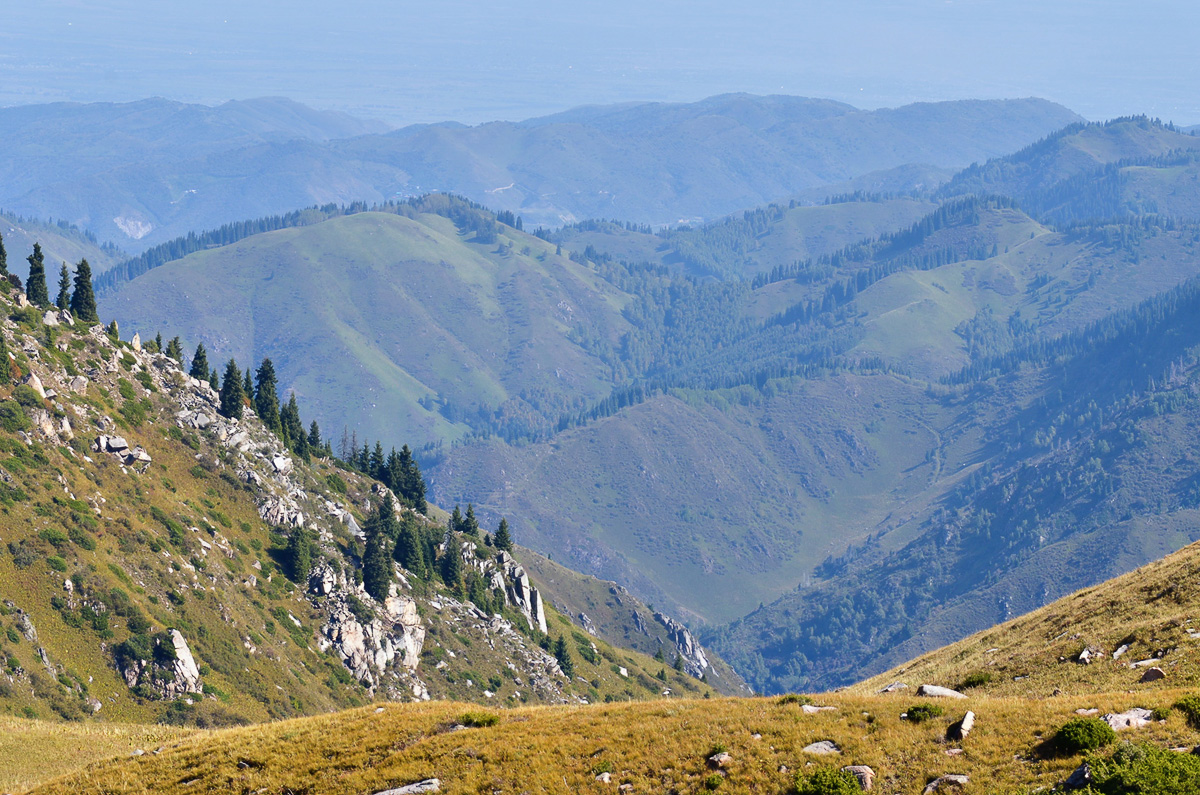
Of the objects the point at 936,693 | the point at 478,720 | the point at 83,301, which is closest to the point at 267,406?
the point at 83,301

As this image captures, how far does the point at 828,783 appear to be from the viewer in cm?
3403

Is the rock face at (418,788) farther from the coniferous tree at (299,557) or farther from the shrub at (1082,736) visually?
the coniferous tree at (299,557)

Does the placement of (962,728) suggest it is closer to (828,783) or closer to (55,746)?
(828,783)

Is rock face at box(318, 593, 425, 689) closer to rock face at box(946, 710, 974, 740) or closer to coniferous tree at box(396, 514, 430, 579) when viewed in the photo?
coniferous tree at box(396, 514, 430, 579)

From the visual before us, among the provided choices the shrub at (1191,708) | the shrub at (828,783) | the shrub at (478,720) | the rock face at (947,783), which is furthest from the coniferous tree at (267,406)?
the shrub at (1191,708)

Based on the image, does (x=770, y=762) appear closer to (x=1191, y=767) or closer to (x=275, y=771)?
(x=1191, y=767)

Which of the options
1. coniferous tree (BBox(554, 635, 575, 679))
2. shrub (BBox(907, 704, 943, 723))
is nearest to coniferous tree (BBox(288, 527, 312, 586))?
coniferous tree (BBox(554, 635, 575, 679))

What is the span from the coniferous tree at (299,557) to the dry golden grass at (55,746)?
3216 inches

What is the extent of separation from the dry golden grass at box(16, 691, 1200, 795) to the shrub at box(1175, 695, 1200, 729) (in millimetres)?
412

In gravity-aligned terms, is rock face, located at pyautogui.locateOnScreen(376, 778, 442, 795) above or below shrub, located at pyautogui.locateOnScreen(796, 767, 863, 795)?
below

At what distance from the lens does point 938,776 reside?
112 ft

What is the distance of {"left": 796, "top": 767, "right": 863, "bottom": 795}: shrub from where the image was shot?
110 ft

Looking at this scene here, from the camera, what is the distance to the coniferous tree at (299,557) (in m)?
141

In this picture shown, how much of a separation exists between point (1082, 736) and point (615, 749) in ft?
54.7
